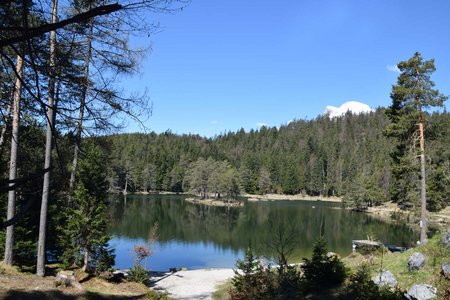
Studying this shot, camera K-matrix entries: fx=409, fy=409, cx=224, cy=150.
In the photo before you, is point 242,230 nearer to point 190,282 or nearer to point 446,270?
point 190,282

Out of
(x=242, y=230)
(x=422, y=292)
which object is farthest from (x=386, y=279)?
(x=242, y=230)

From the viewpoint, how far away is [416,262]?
43.8 feet

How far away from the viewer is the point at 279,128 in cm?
18700

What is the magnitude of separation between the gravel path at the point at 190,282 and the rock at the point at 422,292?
7.12 m

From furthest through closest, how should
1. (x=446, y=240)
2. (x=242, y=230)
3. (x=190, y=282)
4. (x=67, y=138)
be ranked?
(x=242, y=230) → (x=190, y=282) → (x=446, y=240) → (x=67, y=138)

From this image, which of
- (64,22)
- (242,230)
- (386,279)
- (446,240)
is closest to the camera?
(64,22)

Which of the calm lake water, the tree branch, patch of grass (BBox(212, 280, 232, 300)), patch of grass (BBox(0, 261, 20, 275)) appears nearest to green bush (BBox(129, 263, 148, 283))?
patch of grass (BBox(212, 280, 232, 300))

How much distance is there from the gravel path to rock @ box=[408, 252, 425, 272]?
7.05 metres

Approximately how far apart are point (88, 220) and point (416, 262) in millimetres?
11281

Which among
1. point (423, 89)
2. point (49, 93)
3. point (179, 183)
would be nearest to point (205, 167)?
point (179, 183)

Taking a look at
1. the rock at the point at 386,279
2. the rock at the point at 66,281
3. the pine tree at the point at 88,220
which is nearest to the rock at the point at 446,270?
the rock at the point at 386,279

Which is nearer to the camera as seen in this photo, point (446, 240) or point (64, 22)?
point (64, 22)

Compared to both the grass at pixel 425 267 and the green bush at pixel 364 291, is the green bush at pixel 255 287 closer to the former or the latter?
the green bush at pixel 364 291

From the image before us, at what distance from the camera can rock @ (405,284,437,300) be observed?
10383 millimetres
